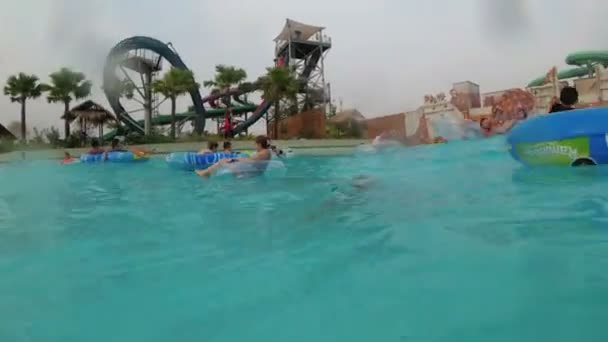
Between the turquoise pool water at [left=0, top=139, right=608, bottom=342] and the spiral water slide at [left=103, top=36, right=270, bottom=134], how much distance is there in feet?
77.9

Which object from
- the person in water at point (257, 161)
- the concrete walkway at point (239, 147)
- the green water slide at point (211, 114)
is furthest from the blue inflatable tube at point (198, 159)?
the green water slide at point (211, 114)

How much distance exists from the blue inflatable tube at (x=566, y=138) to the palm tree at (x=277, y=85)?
22.1 m

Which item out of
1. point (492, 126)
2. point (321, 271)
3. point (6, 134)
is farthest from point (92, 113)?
point (321, 271)

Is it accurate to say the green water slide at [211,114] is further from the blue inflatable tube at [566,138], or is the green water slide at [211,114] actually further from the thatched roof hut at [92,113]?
the blue inflatable tube at [566,138]

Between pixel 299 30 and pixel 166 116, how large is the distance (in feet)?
41.9

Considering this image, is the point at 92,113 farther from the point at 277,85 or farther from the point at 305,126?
the point at 305,126

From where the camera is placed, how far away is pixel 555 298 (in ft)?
6.12

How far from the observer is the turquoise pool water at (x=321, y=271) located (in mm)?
1725

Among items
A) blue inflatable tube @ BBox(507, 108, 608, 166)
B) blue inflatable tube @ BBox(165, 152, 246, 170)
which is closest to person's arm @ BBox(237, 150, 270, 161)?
blue inflatable tube @ BBox(165, 152, 246, 170)

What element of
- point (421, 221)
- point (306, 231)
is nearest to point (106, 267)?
point (306, 231)

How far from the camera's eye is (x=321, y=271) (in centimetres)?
238

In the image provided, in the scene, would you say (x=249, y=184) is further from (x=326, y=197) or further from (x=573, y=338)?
(x=573, y=338)

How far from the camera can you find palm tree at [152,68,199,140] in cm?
2805

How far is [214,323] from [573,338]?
1.39 meters
